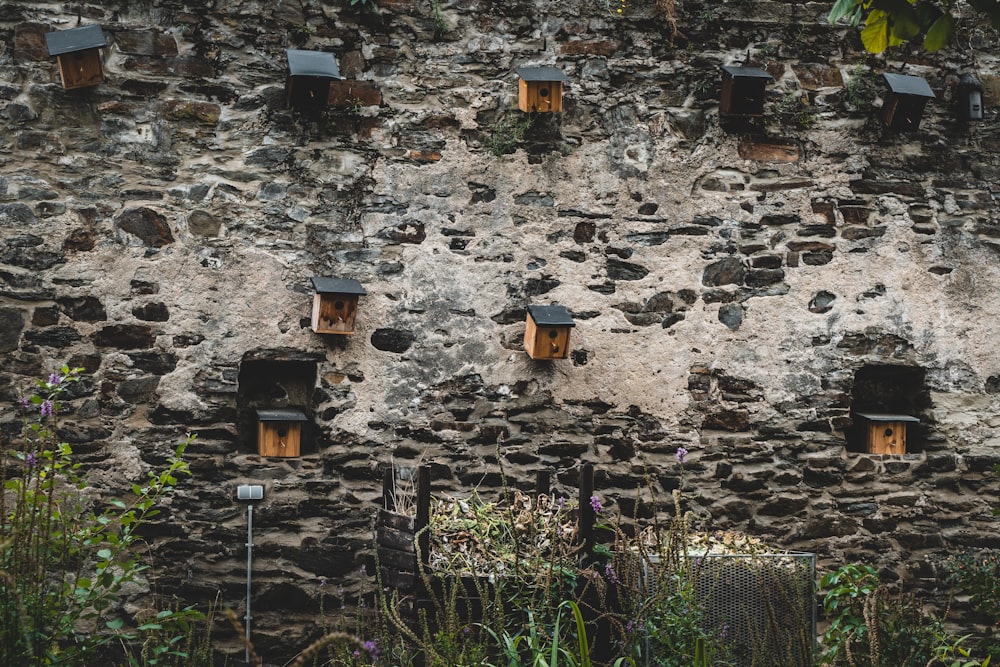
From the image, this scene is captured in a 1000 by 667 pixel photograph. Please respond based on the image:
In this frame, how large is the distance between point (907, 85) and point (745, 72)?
0.94 meters

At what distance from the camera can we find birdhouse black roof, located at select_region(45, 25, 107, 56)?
4477 millimetres

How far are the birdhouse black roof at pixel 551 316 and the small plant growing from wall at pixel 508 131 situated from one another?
867 mm

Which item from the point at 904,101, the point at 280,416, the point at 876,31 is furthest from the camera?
the point at 904,101

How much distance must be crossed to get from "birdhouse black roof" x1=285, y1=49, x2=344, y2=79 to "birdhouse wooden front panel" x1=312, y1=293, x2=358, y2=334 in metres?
1.09

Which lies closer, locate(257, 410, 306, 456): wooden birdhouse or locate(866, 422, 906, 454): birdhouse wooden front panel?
locate(257, 410, 306, 456): wooden birdhouse

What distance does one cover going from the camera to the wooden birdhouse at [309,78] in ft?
15.4

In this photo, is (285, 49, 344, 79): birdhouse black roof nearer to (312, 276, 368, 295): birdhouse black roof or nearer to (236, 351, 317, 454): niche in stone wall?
(312, 276, 368, 295): birdhouse black roof

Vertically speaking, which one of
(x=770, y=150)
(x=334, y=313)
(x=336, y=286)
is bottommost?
(x=334, y=313)

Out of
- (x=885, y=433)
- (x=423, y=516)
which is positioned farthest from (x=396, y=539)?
(x=885, y=433)

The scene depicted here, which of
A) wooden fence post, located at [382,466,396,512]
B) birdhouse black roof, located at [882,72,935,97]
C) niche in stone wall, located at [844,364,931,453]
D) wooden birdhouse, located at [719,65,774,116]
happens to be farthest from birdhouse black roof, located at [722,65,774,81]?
wooden fence post, located at [382,466,396,512]

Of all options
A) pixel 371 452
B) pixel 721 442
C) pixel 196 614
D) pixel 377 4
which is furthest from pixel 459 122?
pixel 196 614

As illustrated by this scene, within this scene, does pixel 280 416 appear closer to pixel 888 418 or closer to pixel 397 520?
pixel 397 520

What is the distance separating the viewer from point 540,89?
5.03m

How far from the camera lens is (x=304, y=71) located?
→ 184 inches
